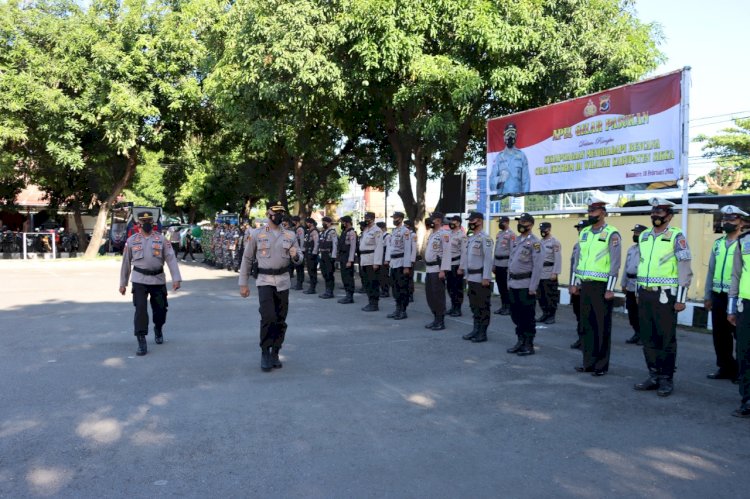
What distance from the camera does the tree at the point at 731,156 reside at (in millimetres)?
33781

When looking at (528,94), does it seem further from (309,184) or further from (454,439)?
(309,184)

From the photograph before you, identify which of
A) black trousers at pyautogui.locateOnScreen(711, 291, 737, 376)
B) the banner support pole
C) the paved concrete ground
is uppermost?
the banner support pole

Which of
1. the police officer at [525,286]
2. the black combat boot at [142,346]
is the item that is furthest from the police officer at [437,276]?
the black combat boot at [142,346]

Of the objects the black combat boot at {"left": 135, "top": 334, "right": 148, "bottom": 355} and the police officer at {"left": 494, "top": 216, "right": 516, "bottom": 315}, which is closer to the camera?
the black combat boot at {"left": 135, "top": 334, "right": 148, "bottom": 355}

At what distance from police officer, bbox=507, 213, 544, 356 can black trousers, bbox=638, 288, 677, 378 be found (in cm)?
171

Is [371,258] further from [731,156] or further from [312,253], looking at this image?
[731,156]

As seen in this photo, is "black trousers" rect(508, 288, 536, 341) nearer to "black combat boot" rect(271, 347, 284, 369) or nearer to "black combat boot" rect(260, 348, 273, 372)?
"black combat boot" rect(271, 347, 284, 369)

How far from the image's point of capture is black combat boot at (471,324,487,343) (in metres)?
8.54

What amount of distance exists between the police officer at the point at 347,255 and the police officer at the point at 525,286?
5.22 metres

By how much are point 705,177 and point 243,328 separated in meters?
33.6

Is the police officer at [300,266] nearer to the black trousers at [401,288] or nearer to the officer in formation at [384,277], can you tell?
the officer in formation at [384,277]

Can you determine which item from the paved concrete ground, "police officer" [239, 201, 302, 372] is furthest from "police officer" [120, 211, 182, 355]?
"police officer" [239, 201, 302, 372]

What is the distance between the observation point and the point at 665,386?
19.4 feet

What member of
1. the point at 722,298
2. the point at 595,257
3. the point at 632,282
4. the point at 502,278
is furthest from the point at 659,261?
the point at 502,278
